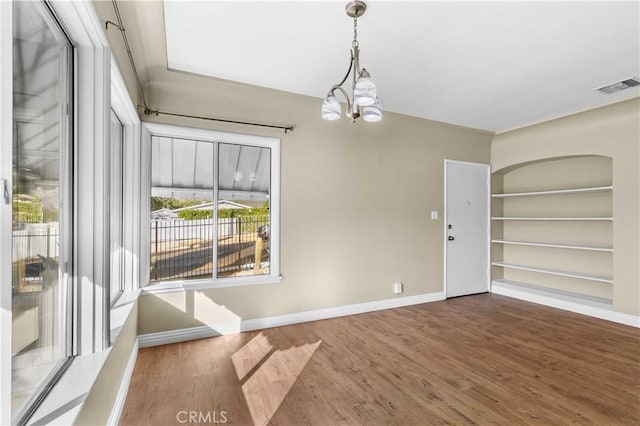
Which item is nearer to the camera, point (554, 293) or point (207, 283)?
point (207, 283)

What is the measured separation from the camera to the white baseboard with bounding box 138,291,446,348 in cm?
300

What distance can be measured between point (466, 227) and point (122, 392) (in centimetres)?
474

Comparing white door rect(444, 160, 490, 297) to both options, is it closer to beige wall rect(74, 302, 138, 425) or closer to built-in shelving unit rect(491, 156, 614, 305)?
built-in shelving unit rect(491, 156, 614, 305)

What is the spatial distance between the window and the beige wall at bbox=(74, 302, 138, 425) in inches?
40.7

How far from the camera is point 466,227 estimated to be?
489 cm

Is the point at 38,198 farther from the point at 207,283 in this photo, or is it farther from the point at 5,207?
the point at 207,283

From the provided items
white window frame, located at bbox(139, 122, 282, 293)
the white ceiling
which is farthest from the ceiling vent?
white window frame, located at bbox(139, 122, 282, 293)

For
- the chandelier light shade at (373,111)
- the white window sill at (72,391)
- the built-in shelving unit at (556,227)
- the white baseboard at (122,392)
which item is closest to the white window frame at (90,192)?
the white window sill at (72,391)

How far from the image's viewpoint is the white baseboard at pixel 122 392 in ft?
6.01

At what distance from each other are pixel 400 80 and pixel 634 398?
3.21 metres

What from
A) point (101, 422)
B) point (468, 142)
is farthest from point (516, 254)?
point (101, 422)

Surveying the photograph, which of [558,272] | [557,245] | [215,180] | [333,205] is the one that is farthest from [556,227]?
[215,180]

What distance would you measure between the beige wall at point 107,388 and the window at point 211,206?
1.03 meters

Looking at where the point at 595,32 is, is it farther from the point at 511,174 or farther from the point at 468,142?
the point at 511,174
